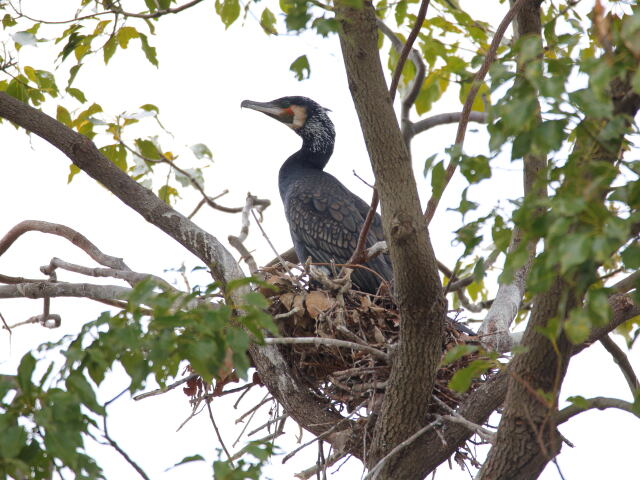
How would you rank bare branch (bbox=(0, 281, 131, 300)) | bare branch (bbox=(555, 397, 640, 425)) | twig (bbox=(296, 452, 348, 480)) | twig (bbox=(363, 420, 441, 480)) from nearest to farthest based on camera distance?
bare branch (bbox=(555, 397, 640, 425)) → twig (bbox=(363, 420, 441, 480)) → twig (bbox=(296, 452, 348, 480)) → bare branch (bbox=(0, 281, 131, 300))

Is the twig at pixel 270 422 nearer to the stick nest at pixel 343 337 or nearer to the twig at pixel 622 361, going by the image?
the stick nest at pixel 343 337

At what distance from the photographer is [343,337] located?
4363mm

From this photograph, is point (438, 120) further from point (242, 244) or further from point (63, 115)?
point (63, 115)

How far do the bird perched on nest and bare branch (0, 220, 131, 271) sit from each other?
1.68 metres

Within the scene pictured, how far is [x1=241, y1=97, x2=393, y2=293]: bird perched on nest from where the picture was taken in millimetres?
6090

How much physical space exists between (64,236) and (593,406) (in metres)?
2.99

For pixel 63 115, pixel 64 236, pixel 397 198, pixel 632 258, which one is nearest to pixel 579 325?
pixel 632 258

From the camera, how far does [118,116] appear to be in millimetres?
5035

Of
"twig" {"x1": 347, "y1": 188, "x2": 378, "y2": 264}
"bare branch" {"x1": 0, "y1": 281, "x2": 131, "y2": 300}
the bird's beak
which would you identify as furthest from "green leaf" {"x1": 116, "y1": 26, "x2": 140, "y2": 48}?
the bird's beak

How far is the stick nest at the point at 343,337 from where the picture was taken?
13.5 feet

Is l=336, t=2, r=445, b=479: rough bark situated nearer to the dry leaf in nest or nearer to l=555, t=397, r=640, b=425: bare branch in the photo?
l=555, t=397, r=640, b=425: bare branch

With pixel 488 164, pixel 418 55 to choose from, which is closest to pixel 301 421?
pixel 488 164

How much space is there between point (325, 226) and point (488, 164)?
378cm

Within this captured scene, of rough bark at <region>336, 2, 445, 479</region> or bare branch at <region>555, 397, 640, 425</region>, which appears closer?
bare branch at <region>555, 397, 640, 425</region>
